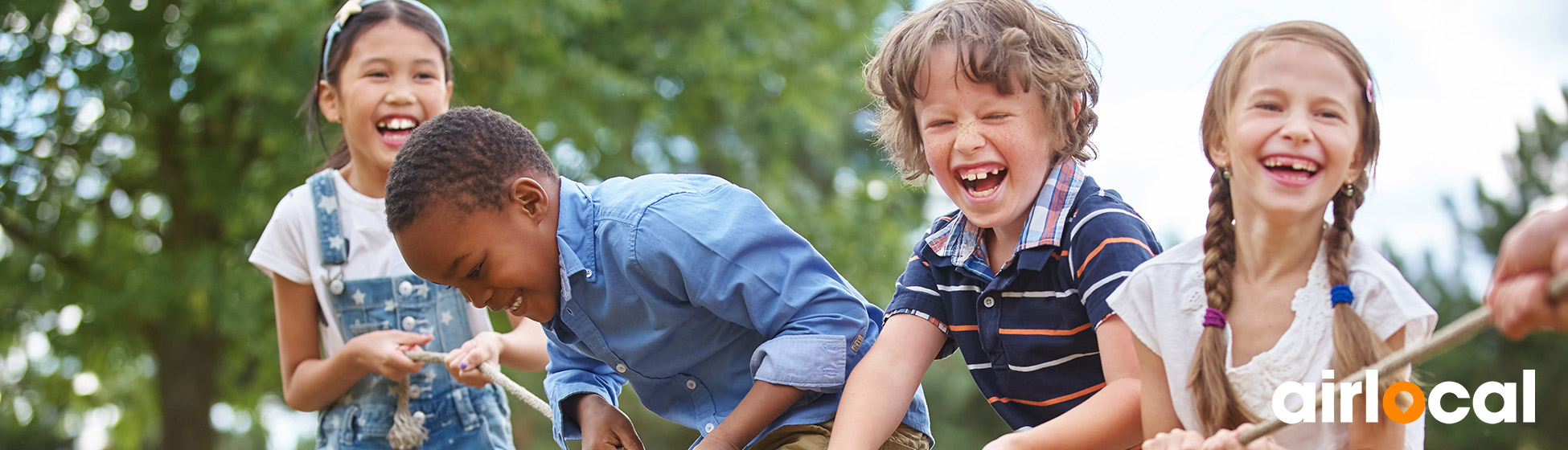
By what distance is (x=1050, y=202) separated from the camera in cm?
231

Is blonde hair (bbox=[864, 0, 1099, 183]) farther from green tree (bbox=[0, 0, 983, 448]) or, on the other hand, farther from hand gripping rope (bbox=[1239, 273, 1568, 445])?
green tree (bbox=[0, 0, 983, 448])

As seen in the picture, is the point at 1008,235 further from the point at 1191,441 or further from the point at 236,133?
the point at 236,133

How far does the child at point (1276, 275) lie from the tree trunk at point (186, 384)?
8.29m

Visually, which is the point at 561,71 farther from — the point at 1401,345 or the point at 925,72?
the point at 1401,345

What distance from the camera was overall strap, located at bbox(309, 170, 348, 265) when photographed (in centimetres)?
329

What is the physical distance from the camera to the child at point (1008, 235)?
2.23m

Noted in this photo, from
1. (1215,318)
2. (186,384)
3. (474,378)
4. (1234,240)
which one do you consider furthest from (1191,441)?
(186,384)

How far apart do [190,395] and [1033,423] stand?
812cm

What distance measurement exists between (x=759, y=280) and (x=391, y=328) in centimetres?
147

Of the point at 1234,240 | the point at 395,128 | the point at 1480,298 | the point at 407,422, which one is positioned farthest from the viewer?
the point at 1480,298

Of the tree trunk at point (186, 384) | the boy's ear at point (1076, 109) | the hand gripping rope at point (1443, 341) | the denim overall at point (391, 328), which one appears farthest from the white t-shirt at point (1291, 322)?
the tree trunk at point (186, 384)

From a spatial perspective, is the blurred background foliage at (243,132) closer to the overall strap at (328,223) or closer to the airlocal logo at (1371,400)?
the overall strap at (328,223)

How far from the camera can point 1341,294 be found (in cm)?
179

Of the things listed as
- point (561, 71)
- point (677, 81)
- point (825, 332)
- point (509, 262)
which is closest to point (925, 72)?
point (825, 332)
